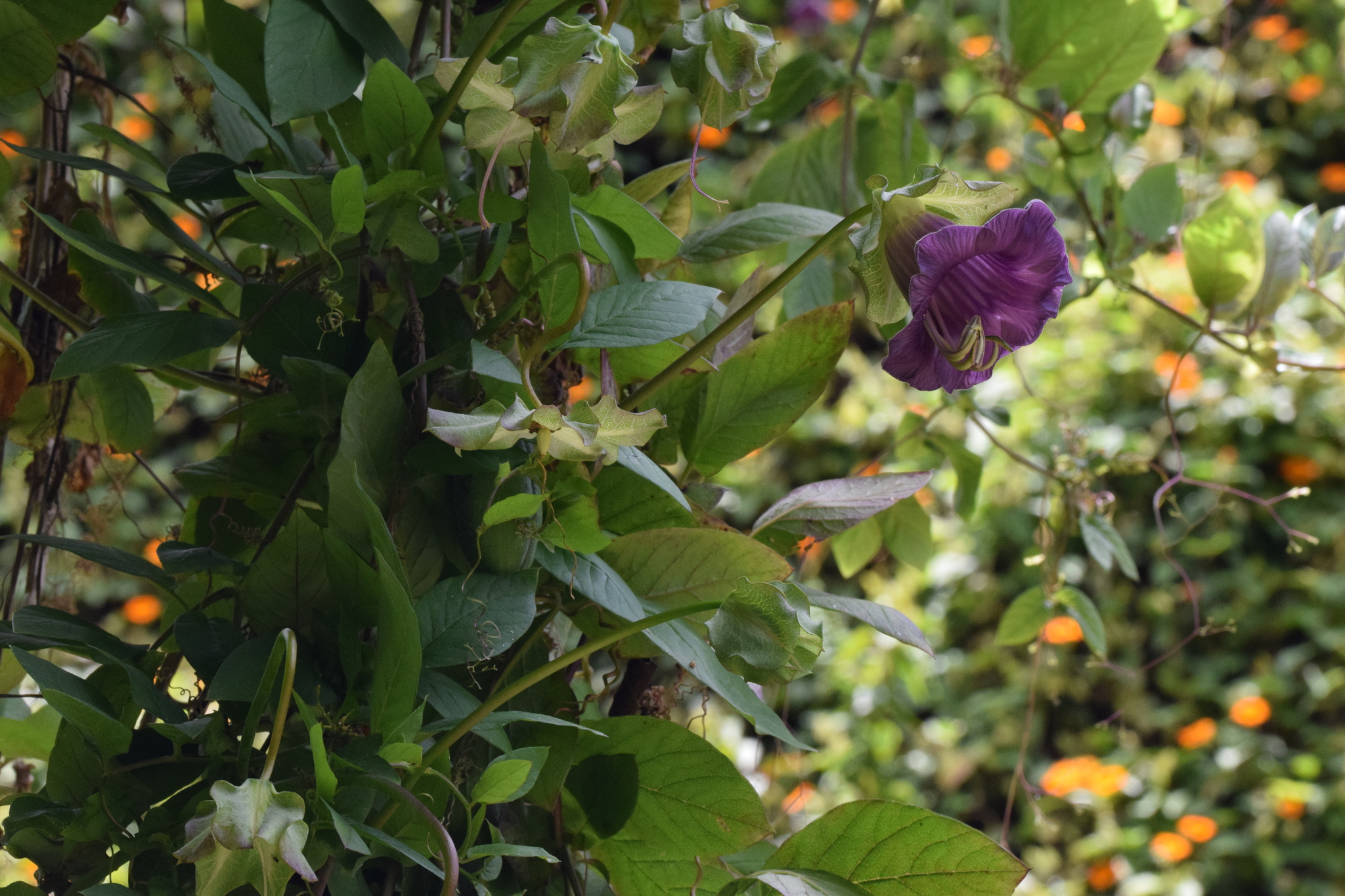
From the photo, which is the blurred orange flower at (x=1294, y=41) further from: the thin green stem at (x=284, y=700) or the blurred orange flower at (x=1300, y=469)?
the thin green stem at (x=284, y=700)

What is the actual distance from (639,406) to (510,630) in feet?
0.37

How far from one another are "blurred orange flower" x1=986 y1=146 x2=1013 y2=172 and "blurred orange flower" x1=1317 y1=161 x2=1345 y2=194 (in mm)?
580

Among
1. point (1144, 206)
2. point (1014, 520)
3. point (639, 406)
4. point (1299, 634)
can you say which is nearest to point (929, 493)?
point (1014, 520)

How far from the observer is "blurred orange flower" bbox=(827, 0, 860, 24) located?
6.55ft

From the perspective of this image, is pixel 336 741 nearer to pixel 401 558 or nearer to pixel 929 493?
pixel 401 558

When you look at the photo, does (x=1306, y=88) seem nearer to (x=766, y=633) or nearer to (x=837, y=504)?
(x=837, y=504)

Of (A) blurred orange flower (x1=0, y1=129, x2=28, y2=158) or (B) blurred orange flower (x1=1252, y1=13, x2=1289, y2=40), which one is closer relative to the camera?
(A) blurred orange flower (x1=0, y1=129, x2=28, y2=158)

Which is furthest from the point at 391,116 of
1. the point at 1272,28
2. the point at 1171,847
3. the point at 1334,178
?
the point at 1272,28

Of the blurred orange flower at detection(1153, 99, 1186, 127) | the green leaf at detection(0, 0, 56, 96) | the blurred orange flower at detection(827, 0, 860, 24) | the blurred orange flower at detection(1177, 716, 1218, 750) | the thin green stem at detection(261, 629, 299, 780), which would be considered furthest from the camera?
the blurred orange flower at detection(827, 0, 860, 24)

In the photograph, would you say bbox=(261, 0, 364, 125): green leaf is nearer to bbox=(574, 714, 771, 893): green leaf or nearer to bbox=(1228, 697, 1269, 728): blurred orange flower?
bbox=(574, 714, 771, 893): green leaf

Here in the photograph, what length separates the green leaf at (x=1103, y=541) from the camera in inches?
21.3

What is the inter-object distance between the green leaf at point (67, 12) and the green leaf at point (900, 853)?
14.7 inches

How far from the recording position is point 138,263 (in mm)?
336

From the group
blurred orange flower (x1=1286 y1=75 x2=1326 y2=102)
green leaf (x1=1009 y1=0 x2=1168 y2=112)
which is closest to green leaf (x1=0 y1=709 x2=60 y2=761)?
green leaf (x1=1009 y1=0 x2=1168 y2=112)
